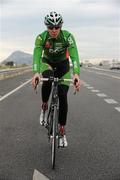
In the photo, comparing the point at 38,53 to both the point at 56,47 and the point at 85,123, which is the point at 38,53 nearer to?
the point at 56,47

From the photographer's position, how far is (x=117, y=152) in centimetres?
810

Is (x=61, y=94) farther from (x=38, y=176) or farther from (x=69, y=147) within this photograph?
(x=38, y=176)

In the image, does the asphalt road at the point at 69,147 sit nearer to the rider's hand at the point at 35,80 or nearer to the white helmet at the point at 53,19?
the rider's hand at the point at 35,80

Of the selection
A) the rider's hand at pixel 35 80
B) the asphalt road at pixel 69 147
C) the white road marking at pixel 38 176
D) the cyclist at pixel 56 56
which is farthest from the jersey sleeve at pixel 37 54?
the white road marking at pixel 38 176

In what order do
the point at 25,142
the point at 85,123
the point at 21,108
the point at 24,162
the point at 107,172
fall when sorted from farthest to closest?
the point at 21,108, the point at 85,123, the point at 25,142, the point at 24,162, the point at 107,172

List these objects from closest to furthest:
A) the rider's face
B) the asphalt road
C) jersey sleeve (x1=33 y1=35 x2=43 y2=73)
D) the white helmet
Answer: the asphalt road < the white helmet < the rider's face < jersey sleeve (x1=33 y1=35 x2=43 y2=73)

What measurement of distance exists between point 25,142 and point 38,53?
1.93 m

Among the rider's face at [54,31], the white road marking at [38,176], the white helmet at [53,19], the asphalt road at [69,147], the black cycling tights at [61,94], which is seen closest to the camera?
the white road marking at [38,176]

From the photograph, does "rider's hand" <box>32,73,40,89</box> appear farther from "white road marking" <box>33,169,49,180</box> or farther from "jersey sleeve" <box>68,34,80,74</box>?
"white road marking" <box>33,169,49,180</box>

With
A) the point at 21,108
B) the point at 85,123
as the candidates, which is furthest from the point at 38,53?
the point at 21,108

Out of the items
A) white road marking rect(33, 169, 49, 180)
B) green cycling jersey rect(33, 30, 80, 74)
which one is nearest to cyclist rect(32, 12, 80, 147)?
green cycling jersey rect(33, 30, 80, 74)

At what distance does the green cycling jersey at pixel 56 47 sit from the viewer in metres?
7.71

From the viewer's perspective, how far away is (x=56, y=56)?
7984 millimetres

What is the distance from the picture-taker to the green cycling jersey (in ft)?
25.3
